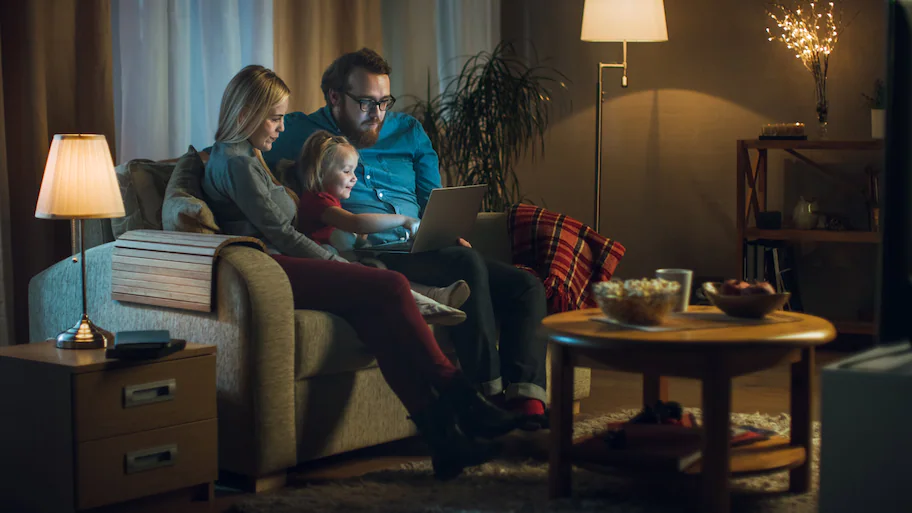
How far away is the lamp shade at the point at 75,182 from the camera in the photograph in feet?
7.96

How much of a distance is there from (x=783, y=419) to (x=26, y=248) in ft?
7.20

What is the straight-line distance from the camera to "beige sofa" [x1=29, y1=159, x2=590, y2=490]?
247 centimetres

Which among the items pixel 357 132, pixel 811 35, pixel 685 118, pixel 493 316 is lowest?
pixel 493 316

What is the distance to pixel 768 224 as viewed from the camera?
14.7 ft

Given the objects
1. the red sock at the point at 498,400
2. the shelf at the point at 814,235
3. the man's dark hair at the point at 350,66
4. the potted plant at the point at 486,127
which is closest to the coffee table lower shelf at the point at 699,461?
the red sock at the point at 498,400

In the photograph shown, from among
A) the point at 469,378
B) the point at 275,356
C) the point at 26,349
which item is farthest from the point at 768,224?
the point at 26,349

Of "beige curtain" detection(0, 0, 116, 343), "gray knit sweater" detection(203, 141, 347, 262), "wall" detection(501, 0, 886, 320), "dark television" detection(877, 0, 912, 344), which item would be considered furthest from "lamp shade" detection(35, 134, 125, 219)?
"wall" detection(501, 0, 886, 320)

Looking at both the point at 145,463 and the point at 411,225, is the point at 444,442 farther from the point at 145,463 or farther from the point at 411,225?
the point at 411,225

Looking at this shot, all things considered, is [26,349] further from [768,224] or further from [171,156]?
[768,224]

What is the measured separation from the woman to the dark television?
1.07 m

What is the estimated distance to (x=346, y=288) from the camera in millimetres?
2684

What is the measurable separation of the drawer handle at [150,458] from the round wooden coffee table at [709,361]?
824 millimetres

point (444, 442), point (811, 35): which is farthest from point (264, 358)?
point (811, 35)

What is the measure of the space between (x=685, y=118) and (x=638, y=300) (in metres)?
2.82
